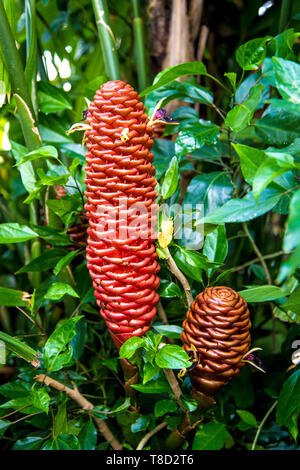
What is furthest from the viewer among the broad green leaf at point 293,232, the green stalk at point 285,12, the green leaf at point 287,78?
the green stalk at point 285,12

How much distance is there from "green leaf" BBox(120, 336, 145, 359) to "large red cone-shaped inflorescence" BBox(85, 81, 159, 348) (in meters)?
0.02

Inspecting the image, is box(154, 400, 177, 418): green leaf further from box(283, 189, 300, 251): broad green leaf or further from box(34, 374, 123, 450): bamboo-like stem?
box(283, 189, 300, 251): broad green leaf

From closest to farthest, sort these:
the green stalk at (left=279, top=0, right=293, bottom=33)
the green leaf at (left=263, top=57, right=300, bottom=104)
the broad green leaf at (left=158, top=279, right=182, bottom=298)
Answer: the green leaf at (left=263, top=57, right=300, bottom=104)
the broad green leaf at (left=158, top=279, right=182, bottom=298)
the green stalk at (left=279, top=0, right=293, bottom=33)

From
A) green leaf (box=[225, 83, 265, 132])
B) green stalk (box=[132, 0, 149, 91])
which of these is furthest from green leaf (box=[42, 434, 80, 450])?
green stalk (box=[132, 0, 149, 91])

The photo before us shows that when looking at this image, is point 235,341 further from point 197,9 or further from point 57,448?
point 197,9

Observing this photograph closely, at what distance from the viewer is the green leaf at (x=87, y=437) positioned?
428mm

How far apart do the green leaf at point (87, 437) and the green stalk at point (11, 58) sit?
1.25 ft

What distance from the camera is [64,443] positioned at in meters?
0.40

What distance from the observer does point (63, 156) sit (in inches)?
22.5

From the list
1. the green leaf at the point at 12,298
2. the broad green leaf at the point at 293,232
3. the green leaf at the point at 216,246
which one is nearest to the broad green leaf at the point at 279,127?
the green leaf at the point at 216,246

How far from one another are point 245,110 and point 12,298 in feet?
1.03

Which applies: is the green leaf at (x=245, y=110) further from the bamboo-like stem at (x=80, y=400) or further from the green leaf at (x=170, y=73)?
the bamboo-like stem at (x=80, y=400)

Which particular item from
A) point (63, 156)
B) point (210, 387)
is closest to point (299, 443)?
point (210, 387)

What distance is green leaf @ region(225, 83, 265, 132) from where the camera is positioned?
0.38m
